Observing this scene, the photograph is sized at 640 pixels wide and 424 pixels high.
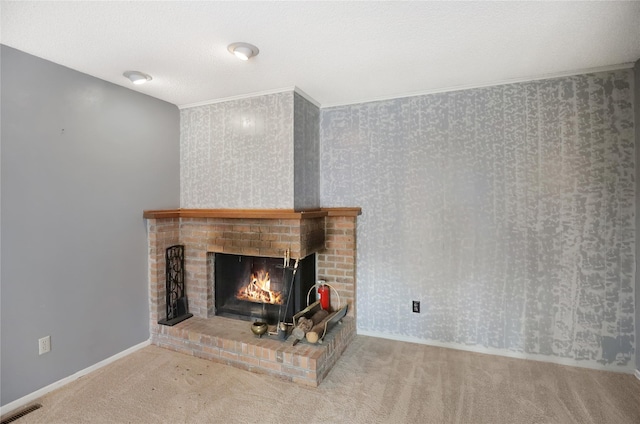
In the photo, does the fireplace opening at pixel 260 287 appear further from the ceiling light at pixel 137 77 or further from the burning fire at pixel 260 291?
the ceiling light at pixel 137 77

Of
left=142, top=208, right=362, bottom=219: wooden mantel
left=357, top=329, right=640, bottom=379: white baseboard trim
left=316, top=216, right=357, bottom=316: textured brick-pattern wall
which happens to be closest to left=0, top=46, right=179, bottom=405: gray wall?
left=142, top=208, right=362, bottom=219: wooden mantel

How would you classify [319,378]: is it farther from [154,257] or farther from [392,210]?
[154,257]

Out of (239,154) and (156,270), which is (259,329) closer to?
(156,270)

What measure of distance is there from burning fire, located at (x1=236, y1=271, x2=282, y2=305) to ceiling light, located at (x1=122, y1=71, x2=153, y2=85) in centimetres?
188

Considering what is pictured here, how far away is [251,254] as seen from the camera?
2752mm

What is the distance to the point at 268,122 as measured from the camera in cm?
267

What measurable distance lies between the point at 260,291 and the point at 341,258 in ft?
2.78

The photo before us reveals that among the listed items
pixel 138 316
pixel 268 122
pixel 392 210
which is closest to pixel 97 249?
pixel 138 316

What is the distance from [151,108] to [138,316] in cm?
189

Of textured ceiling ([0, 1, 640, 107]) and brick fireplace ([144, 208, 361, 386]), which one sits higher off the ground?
textured ceiling ([0, 1, 640, 107])

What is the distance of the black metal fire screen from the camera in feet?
9.47

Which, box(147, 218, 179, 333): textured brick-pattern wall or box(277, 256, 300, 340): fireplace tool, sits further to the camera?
box(147, 218, 179, 333): textured brick-pattern wall

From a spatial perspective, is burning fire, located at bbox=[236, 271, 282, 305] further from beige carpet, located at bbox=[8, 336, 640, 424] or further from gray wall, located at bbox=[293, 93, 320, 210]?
gray wall, located at bbox=[293, 93, 320, 210]

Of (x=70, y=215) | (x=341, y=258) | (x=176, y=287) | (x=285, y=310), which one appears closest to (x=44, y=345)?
(x=70, y=215)
